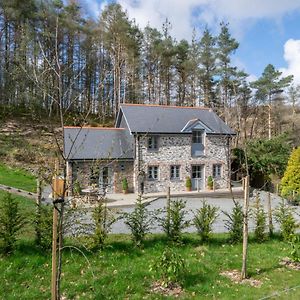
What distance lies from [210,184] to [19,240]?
1723 cm

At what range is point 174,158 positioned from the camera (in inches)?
882

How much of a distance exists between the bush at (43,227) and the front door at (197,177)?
16.6 metres

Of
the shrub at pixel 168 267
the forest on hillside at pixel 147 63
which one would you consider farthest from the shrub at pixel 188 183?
the shrub at pixel 168 267

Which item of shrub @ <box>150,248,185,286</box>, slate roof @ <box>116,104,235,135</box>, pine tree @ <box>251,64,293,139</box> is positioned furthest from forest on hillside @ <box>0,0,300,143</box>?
shrub @ <box>150,248,185,286</box>

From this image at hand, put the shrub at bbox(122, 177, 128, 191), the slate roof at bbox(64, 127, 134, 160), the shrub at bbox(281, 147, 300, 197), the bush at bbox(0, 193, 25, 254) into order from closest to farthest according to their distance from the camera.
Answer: the bush at bbox(0, 193, 25, 254) → the shrub at bbox(281, 147, 300, 197) → the slate roof at bbox(64, 127, 134, 160) → the shrub at bbox(122, 177, 128, 191)

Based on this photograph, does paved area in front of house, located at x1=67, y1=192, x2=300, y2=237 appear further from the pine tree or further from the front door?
the pine tree

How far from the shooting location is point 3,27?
3388 cm

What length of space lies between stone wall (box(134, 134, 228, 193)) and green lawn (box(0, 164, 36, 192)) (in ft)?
23.8

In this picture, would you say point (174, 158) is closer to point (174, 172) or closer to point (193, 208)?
point (174, 172)

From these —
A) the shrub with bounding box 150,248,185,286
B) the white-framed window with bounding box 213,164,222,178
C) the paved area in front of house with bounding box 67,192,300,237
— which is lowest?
the paved area in front of house with bounding box 67,192,300,237

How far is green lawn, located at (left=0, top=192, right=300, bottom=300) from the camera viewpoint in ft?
19.3

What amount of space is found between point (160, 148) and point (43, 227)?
50.0ft

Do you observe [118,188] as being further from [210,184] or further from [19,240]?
[19,240]

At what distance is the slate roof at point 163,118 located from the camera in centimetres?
2188
